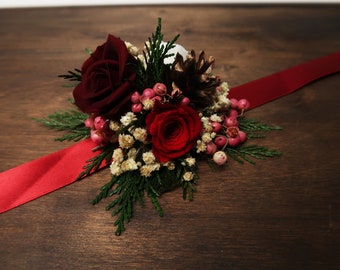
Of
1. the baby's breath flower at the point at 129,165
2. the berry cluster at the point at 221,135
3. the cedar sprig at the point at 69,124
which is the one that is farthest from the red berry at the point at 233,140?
the cedar sprig at the point at 69,124

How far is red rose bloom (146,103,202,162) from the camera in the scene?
2.07ft

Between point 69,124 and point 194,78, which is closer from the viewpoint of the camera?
point 194,78

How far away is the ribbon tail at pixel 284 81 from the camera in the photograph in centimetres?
89

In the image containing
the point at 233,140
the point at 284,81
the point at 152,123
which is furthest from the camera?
the point at 284,81

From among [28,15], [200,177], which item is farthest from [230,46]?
[28,15]

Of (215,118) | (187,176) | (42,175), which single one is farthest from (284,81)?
(42,175)

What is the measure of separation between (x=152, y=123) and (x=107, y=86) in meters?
0.11

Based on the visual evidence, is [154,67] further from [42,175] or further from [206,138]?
[42,175]

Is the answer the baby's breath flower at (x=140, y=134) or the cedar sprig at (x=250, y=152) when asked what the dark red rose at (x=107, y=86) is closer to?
the baby's breath flower at (x=140, y=134)

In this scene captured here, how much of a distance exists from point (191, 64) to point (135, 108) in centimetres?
13

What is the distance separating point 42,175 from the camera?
28.3 inches

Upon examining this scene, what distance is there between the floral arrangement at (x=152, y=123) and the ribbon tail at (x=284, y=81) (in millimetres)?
154

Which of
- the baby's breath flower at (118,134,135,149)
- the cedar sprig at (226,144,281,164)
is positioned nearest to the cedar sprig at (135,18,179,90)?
the baby's breath flower at (118,134,135,149)

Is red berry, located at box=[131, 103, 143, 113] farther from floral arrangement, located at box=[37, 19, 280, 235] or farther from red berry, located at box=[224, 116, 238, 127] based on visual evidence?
red berry, located at box=[224, 116, 238, 127]
